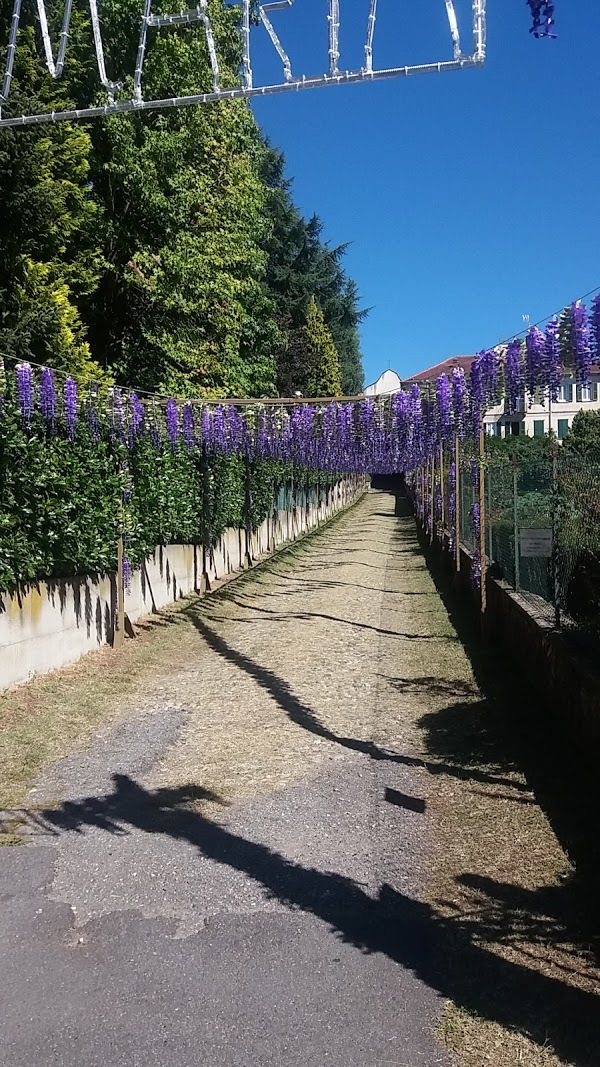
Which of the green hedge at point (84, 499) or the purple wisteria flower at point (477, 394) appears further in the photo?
the purple wisteria flower at point (477, 394)

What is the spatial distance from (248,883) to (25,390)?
16.6ft

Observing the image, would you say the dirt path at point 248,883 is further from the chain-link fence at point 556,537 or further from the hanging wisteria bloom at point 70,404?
the hanging wisteria bloom at point 70,404

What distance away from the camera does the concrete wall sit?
24.7ft

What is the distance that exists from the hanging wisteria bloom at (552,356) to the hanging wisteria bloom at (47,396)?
4569mm

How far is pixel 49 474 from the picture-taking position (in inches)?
309

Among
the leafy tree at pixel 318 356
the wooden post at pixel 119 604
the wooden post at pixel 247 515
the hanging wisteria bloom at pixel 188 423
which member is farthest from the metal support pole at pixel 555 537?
the leafy tree at pixel 318 356

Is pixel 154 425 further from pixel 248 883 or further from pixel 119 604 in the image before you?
pixel 248 883

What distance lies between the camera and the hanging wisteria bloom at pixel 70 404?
805cm

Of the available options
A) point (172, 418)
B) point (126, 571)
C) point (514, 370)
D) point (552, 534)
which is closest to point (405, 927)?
point (514, 370)

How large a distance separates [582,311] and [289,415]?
34.6ft

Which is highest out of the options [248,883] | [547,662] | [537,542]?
[537,542]

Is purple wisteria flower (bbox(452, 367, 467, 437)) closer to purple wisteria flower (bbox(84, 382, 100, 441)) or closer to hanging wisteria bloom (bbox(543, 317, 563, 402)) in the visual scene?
hanging wisteria bloom (bbox(543, 317, 563, 402))

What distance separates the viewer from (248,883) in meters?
3.93

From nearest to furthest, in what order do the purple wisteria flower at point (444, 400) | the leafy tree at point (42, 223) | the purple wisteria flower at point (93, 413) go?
the purple wisteria flower at point (93, 413) → the purple wisteria flower at point (444, 400) → the leafy tree at point (42, 223)
